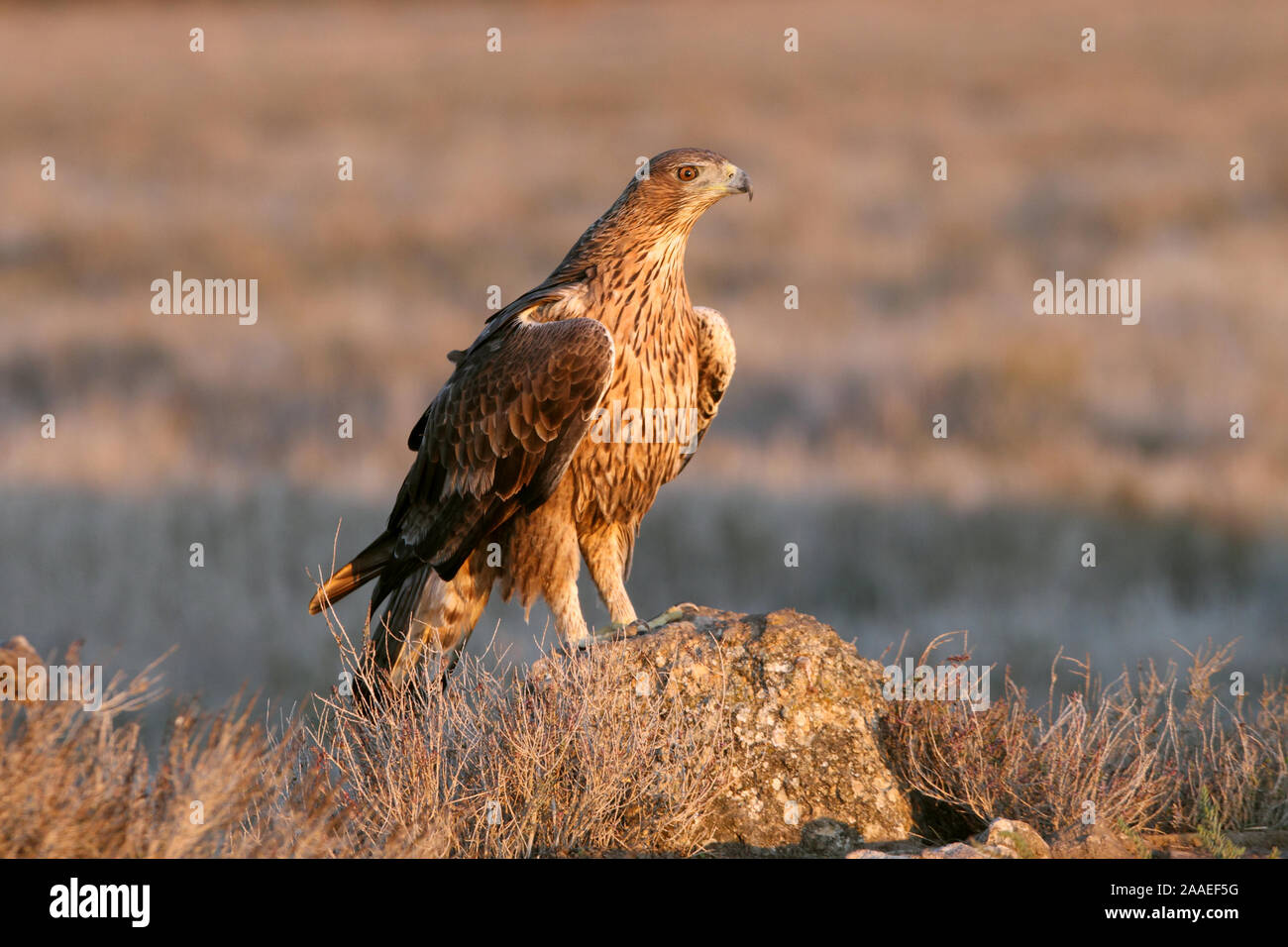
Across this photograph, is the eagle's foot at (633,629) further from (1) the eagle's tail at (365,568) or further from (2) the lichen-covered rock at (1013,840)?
(2) the lichen-covered rock at (1013,840)

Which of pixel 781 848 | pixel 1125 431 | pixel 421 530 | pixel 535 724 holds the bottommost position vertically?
pixel 781 848

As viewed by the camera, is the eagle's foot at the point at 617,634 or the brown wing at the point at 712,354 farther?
the brown wing at the point at 712,354

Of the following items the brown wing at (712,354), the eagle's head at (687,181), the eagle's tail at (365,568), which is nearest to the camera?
the eagle's head at (687,181)

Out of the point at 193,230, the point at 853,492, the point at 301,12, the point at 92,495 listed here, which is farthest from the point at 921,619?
the point at 301,12

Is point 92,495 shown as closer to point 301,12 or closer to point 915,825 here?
point 915,825

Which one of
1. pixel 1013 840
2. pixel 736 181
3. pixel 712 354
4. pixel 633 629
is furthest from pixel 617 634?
pixel 736 181

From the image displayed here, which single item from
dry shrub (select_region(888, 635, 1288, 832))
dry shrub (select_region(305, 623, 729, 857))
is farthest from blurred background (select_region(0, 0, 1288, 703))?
dry shrub (select_region(888, 635, 1288, 832))

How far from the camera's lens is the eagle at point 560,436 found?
582 cm

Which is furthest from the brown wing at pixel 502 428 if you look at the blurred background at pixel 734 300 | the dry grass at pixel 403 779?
the dry grass at pixel 403 779

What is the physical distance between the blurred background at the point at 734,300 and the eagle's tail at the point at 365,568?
1008 millimetres

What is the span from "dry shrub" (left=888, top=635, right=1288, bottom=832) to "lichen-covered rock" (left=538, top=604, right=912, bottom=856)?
0.16m

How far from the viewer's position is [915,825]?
5.08m

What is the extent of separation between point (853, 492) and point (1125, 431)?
145 inches

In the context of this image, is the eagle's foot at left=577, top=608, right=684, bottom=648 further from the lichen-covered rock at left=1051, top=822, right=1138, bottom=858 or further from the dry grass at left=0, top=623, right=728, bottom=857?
the lichen-covered rock at left=1051, top=822, right=1138, bottom=858
